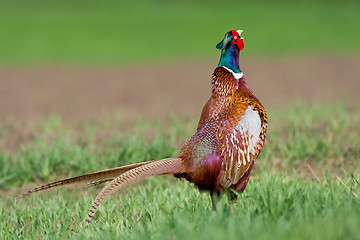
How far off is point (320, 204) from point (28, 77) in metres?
9.72

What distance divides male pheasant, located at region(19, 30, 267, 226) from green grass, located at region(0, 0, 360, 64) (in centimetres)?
1027

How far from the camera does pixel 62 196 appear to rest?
16.5 feet

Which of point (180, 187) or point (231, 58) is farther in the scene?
point (180, 187)

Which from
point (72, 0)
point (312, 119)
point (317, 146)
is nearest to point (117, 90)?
point (312, 119)

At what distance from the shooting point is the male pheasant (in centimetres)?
369

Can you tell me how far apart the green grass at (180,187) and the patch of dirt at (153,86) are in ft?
4.42

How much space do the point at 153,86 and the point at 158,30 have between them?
5.57 meters

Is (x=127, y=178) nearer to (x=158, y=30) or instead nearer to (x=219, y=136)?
(x=219, y=136)

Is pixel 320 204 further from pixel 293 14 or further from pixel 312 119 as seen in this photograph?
pixel 293 14

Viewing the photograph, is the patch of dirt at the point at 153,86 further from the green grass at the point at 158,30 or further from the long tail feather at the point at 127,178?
the long tail feather at the point at 127,178

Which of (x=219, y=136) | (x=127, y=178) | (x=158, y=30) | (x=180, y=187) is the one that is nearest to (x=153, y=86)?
(x=158, y=30)

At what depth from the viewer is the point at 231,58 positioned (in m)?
3.84

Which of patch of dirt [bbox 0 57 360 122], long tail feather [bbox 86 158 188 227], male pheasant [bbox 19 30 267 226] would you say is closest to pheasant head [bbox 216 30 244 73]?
male pheasant [bbox 19 30 267 226]

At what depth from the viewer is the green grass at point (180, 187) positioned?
3.19 m
